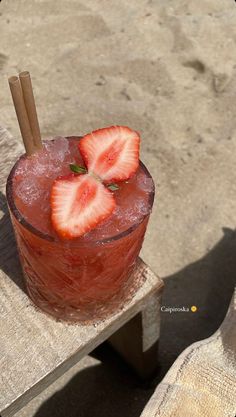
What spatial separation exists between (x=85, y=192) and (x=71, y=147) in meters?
0.11

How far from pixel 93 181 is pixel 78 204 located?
43mm

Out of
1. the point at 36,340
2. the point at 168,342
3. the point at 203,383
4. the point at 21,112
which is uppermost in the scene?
the point at 21,112

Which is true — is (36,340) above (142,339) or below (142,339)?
above

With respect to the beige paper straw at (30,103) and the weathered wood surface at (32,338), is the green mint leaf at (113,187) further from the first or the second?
the weathered wood surface at (32,338)

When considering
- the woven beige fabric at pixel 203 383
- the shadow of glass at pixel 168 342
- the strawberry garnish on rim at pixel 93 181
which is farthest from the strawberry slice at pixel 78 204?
the shadow of glass at pixel 168 342

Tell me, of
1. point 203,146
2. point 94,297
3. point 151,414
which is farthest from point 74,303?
point 203,146

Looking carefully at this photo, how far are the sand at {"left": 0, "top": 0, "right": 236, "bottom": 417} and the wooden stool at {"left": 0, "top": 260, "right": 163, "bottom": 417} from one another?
482 mm

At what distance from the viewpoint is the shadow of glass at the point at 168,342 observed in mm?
1528

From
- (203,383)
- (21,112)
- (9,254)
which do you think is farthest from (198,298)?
(21,112)

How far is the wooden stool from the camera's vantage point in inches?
41.5

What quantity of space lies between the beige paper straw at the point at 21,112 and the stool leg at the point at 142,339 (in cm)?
42

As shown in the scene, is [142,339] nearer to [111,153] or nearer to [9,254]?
[9,254]

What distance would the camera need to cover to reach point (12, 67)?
232cm

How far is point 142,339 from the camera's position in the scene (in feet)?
4.50
